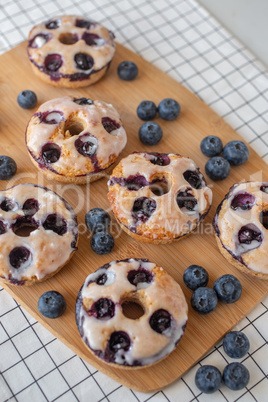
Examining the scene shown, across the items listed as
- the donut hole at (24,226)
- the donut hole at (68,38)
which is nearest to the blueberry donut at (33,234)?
the donut hole at (24,226)

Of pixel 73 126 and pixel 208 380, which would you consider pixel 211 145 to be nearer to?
pixel 73 126

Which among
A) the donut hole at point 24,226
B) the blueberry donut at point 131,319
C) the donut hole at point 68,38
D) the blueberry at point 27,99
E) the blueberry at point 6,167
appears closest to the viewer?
the blueberry donut at point 131,319

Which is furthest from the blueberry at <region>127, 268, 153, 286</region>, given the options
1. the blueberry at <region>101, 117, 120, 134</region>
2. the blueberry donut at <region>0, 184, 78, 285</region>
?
the blueberry at <region>101, 117, 120, 134</region>

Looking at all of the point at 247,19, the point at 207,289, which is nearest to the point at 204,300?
the point at 207,289

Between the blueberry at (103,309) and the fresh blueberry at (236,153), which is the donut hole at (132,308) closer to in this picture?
the blueberry at (103,309)

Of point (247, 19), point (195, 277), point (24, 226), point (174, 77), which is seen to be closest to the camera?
point (195, 277)

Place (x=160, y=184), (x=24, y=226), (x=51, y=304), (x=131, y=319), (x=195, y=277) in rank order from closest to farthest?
(x=131, y=319) < (x=51, y=304) < (x=195, y=277) < (x=24, y=226) < (x=160, y=184)
